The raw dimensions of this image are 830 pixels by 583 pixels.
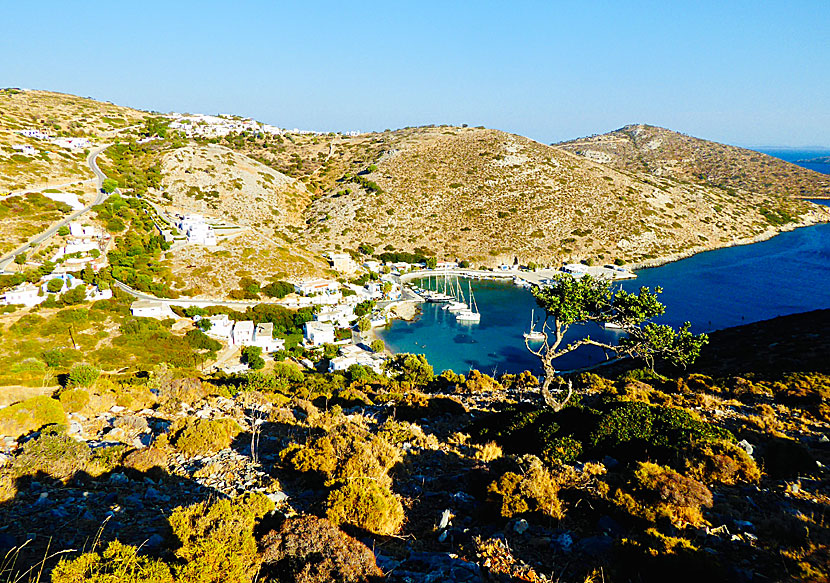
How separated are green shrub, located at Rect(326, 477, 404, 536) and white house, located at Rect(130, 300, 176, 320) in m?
53.6

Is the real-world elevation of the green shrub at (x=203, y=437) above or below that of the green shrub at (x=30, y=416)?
above

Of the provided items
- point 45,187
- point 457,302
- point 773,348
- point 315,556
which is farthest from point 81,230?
point 773,348

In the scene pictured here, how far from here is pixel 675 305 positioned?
2945 inches

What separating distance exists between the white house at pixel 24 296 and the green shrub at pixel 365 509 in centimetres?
5863

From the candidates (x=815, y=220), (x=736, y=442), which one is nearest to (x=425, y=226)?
(x=736, y=442)

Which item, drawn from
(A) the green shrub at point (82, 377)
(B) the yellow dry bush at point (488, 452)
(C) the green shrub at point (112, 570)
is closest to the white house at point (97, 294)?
(A) the green shrub at point (82, 377)

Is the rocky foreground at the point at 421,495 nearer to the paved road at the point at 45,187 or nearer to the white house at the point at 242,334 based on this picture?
the white house at the point at 242,334

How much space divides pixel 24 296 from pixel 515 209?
318ft

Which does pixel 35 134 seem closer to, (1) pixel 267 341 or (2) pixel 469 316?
(1) pixel 267 341

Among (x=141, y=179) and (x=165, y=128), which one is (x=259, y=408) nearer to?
(x=141, y=179)

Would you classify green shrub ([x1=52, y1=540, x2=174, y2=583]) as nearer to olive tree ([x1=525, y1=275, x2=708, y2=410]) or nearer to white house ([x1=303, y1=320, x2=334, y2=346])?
olive tree ([x1=525, y1=275, x2=708, y2=410])

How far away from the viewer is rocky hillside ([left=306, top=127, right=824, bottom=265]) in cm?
10188

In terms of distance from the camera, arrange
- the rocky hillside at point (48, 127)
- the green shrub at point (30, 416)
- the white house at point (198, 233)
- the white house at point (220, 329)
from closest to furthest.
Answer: the green shrub at point (30, 416)
the white house at point (220, 329)
the white house at point (198, 233)
the rocky hillside at point (48, 127)

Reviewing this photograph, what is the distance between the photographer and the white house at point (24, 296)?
4803cm
